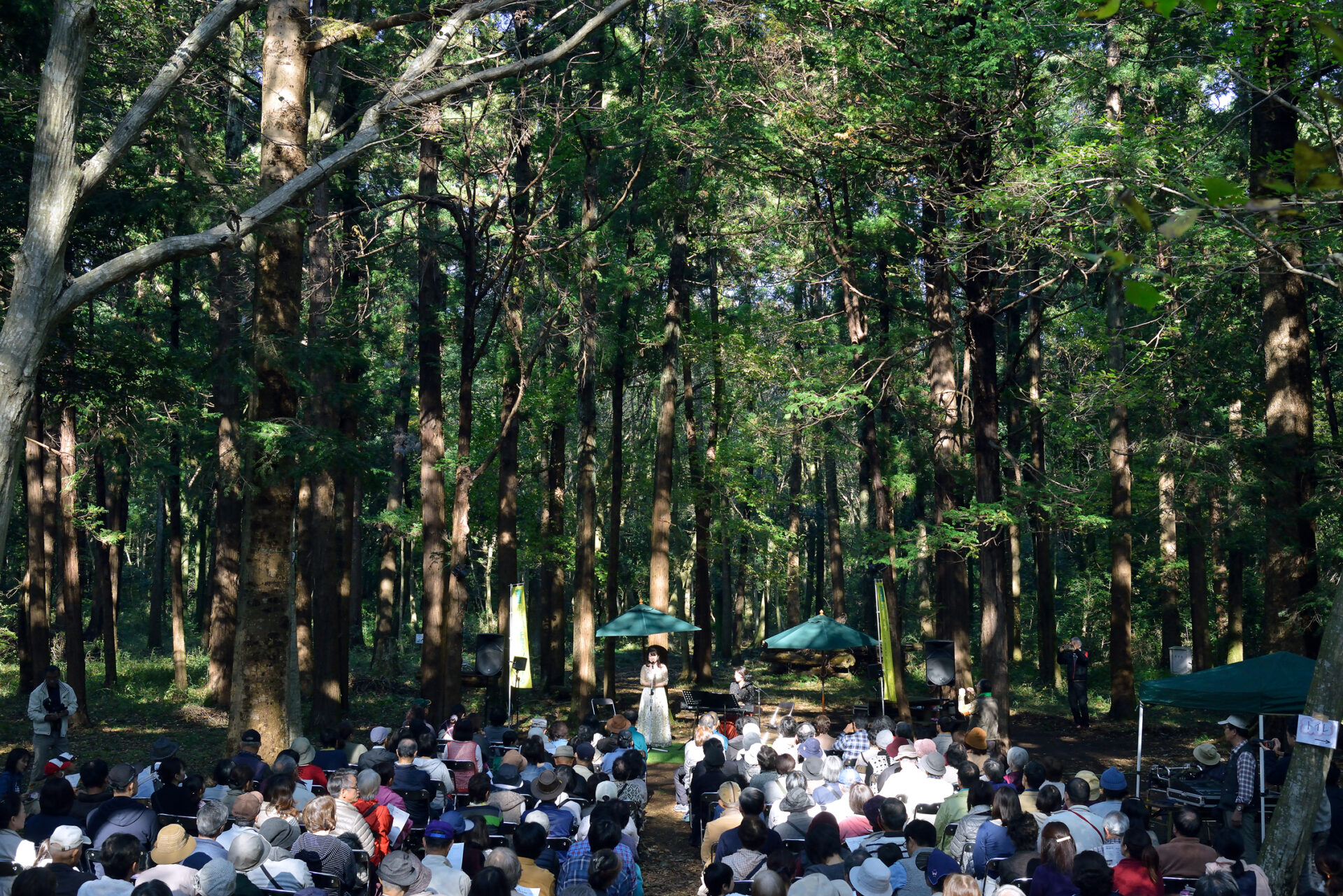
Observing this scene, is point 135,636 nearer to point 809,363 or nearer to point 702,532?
point 702,532

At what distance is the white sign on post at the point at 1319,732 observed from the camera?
22.8ft

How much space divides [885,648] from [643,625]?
4294 mm

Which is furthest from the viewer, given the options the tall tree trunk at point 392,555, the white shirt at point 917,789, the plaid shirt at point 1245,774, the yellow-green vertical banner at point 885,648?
the tall tree trunk at point 392,555

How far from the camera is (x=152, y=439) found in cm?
1766

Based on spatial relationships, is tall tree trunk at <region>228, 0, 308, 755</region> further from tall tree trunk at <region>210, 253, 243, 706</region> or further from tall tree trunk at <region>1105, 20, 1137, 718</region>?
tall tree trunk at <region>1105, 20, 1137, 718</region>

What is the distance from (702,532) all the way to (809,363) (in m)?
7.05

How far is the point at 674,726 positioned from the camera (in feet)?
63.7

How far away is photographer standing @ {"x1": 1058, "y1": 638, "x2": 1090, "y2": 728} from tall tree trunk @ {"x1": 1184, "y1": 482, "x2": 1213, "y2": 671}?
426 centimetres

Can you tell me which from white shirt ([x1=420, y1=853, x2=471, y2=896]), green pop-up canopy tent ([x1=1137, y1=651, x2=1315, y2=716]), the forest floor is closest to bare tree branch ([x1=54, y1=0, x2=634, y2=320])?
white shirt ([x1=420, y1=853, x2=471, y2=896])

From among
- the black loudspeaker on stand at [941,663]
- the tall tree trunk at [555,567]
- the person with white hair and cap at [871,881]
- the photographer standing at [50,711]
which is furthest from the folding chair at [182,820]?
the tall tree trunk at [555,567]

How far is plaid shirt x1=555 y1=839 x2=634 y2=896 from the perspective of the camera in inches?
261

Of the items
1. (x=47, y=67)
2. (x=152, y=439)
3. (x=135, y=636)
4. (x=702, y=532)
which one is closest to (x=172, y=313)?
(x=152, y=439)

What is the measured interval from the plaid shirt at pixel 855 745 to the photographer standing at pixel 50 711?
29.6 ft

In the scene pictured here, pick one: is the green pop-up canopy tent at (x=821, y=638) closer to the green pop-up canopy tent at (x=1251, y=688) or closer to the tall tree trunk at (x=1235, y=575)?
the green pop-up canopy tent at (x=1251, y=688)
